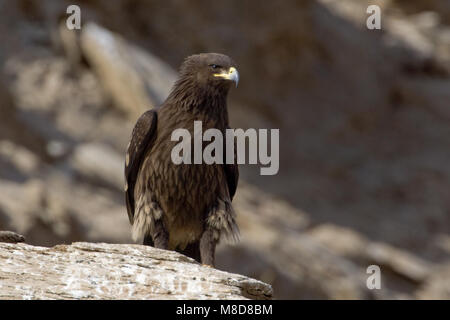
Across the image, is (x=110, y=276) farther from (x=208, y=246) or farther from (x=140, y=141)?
(x=140, y=141)

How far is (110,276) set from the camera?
20.5 feet

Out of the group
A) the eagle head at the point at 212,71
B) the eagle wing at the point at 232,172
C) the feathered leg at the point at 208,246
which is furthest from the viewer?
the eagle wing at the point at 232,172

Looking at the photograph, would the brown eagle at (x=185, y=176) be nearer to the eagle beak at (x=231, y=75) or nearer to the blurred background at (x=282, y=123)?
the eagle beak at (x=231, y=75)

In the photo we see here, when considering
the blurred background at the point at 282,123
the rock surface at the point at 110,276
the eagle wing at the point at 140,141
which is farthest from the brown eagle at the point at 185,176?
the blurred background at the point at 282,123

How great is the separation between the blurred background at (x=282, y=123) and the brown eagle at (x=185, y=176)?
18.5 feet

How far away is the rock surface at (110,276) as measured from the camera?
5.99 metres

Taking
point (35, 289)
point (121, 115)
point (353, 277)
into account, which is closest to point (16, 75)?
point (121, 115)

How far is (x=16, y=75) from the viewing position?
16.1 meters

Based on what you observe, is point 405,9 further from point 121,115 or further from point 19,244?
point 19,244

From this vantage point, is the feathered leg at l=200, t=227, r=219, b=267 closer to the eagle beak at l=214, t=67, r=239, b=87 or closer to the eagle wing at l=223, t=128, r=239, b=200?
the eagle wing at l=223, t=128, r=239, b=200

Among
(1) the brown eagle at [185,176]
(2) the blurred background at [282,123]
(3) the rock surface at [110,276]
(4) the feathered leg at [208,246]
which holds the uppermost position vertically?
(2) the blurred background at [282,123]

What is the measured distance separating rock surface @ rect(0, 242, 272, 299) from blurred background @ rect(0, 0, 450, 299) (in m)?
6.78

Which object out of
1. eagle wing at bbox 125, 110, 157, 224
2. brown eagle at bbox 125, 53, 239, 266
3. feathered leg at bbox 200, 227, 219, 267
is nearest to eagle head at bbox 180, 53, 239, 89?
brown eagle at bbox 125, 53, 239, 266

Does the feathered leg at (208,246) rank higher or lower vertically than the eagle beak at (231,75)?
lower
